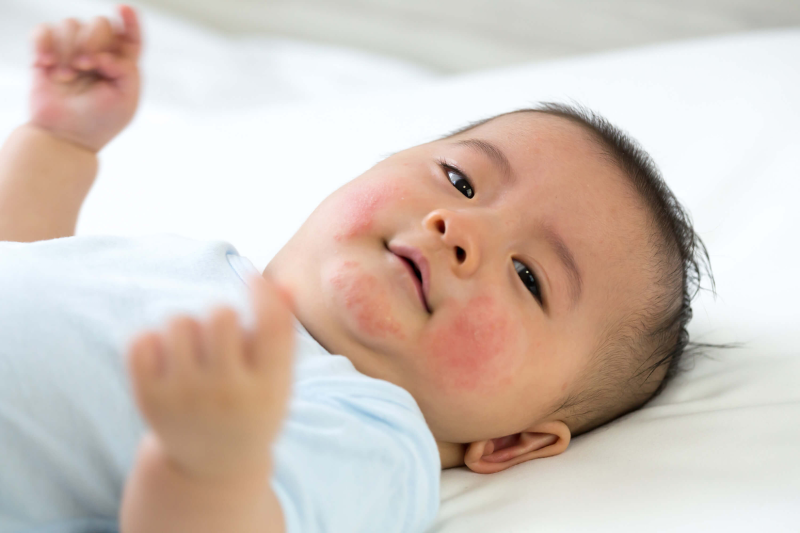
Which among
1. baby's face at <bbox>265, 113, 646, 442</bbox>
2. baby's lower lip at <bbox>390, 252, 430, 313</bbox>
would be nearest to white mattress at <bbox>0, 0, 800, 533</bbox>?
baby's face at <bbox>265, 113, 646, 442</bbox>

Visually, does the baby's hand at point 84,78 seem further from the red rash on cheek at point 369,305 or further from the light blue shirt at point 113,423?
the red rash on cheek at point 369,305

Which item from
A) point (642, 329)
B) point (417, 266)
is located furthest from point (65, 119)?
point (642, 329)

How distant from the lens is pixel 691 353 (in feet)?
3.78

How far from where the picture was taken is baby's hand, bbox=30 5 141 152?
1.11 metres

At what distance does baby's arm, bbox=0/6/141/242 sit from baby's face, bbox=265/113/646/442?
1.15 feet

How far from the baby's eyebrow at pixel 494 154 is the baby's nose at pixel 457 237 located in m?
0.13

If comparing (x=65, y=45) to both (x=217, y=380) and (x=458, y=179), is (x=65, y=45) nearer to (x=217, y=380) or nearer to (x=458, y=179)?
(x=458, y=179)

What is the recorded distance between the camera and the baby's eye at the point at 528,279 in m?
0.94

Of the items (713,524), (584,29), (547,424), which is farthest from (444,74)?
(713,524)

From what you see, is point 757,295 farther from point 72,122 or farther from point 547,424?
point 72,122

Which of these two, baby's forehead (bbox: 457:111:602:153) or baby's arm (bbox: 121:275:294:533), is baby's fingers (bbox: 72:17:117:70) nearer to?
baby's forehead (bbox: 457:111:602:153)

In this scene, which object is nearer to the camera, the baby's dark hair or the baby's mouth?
the baby's mouth

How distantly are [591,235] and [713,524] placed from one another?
0.36 metres

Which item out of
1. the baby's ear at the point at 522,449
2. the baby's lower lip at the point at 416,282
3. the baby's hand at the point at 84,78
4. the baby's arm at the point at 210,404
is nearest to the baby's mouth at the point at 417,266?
the baby's lower lip at the point at 416,282
